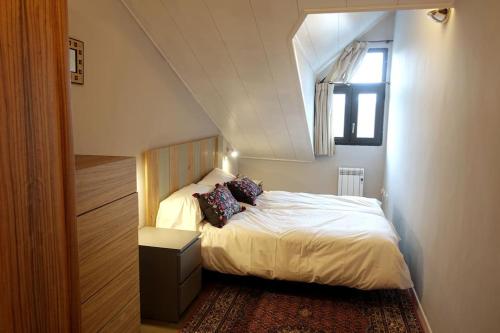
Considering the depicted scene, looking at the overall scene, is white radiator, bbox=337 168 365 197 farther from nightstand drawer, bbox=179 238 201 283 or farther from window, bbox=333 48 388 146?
nightstand drawer, bbox=179 238 201 283

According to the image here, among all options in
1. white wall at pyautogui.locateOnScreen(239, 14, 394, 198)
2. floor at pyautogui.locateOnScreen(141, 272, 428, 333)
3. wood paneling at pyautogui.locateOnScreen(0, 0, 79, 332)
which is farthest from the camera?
white wall at pyautogui.locateOnScreen(239, 14, 394, 198)

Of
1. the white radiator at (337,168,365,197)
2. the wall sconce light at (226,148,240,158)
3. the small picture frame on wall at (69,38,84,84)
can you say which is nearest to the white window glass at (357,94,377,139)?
the white radiator at (337,168,365,197)

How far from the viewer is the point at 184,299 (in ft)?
8.51

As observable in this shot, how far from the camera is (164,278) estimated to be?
251cm

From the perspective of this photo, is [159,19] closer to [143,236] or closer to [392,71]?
[143,236]

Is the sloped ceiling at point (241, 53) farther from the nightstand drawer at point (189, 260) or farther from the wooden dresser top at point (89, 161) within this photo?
the nightstand drawer at point (189, 260)

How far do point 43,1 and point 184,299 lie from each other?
7.28 feet

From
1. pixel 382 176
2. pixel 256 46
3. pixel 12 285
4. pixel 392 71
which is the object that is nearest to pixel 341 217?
pixel 256 46

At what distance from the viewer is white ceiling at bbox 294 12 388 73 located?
10.6 ft

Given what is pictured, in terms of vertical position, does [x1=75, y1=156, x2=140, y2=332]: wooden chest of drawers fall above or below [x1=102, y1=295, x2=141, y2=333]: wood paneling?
above

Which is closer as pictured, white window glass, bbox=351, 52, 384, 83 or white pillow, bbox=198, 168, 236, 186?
white pillow, bbox=198, 168, 236, 186

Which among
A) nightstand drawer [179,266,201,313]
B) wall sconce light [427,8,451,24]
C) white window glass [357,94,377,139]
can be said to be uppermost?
wall sconce light [427,8,451,24]

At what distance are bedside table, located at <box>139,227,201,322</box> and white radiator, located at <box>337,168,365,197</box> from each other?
10.4ft

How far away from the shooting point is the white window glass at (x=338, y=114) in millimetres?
5180
